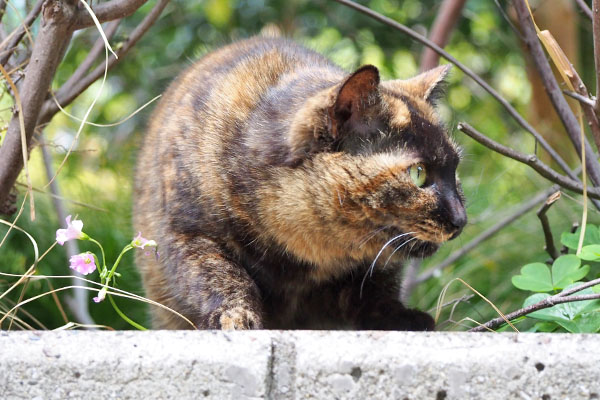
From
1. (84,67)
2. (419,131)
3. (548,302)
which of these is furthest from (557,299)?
(84,67)

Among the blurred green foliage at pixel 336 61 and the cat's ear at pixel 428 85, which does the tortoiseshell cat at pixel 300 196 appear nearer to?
the cat's ear at pixel 428 85

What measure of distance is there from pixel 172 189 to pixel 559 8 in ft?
9.99

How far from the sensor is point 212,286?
1.96 m

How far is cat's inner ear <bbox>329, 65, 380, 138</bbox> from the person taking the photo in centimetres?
187

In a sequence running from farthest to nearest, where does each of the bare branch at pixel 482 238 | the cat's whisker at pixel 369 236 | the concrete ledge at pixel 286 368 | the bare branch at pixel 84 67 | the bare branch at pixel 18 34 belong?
the bare branch at pixel 482 238, the bare branch at pixel 84 67, the bare branch at pixel 18 34, the cat's whisker at pixel 369 236, the concrete ledge at pixel 286 368

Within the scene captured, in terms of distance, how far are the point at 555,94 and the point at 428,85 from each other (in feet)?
1.24

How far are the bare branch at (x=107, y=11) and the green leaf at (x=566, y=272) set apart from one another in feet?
4.20

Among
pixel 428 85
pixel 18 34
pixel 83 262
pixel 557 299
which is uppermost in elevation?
pixel 18 34

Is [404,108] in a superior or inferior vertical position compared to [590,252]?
superior

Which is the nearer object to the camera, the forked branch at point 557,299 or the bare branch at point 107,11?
the forked branch at point 557,299

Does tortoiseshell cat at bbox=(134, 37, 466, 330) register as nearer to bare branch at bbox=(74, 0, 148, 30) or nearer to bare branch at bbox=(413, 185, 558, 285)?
bare branch at bbox=(74, 0, 148, 30)

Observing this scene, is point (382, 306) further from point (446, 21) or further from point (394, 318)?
point (446, 21)

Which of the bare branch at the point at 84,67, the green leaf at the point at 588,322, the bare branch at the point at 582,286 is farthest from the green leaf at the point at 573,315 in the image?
the bare branch at the point at 84,67

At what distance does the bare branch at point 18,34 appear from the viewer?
A: 2.06 metres
